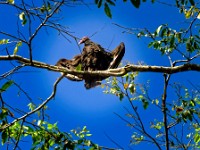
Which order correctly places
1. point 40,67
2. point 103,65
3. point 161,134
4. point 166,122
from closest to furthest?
point 40,67, point 166,122, point 161,134, point 103,65

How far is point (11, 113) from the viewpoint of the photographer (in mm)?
3949

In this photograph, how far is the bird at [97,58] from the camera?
535cm

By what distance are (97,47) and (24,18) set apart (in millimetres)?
1543

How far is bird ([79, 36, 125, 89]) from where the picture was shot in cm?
535

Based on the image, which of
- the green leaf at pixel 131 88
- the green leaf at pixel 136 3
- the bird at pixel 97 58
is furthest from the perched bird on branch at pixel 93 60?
the green leaf at pixel 136 3

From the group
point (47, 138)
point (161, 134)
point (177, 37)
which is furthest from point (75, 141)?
point (177, 37)

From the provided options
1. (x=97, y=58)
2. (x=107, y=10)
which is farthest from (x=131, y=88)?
(x=107, y=10)

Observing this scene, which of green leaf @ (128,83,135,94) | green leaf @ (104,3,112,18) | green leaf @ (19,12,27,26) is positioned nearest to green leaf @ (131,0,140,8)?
green leaf @ (104,3,112,18)

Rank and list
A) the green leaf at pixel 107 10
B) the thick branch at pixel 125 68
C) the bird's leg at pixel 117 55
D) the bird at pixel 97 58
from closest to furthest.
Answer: the green leaf at pixel 107 10 → the thick branch at pixel 125 68 → the bird at pixel 97 58 → the bird's leg at pixel 117 55

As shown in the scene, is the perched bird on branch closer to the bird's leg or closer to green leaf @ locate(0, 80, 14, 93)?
the bird's leg

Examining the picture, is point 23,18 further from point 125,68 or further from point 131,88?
point 131,88

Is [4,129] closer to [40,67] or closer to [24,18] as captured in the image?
[40,67]

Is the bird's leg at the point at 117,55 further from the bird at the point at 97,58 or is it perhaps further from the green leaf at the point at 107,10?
the green leaf at the point at 107,10

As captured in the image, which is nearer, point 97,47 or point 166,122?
point 166,122
